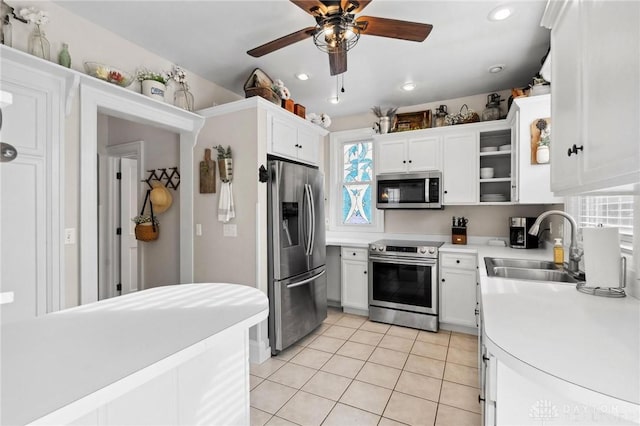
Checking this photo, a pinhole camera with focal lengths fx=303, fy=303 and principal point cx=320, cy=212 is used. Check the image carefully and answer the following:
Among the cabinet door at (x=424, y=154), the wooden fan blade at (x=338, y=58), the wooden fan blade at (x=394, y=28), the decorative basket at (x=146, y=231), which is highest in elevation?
the wooden fan blade at (x=394, y=28)

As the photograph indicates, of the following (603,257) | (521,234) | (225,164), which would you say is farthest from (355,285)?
(603,257)

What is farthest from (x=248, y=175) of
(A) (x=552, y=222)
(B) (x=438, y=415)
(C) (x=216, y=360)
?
(A) (x=552, y=222)

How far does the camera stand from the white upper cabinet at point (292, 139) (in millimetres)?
2869

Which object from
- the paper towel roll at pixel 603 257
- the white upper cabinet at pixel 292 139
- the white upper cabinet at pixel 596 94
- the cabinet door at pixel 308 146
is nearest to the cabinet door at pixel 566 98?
the white upper cabinet at pixel 596 94

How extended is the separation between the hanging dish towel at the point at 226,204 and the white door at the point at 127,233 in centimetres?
186

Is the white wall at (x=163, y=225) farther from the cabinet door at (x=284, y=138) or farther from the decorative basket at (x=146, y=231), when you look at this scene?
the cabinet door at (x=284, y=138)

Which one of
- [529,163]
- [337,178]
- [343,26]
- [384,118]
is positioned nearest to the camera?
[343,26]

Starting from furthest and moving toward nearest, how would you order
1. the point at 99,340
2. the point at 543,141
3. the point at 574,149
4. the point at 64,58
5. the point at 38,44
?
1. the point at 543,141
2. the point at 64,58
3. the point at 38,44
4. the point at 574,149
5. the point at 99,340

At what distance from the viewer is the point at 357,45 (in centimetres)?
253

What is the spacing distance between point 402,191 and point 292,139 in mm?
1469

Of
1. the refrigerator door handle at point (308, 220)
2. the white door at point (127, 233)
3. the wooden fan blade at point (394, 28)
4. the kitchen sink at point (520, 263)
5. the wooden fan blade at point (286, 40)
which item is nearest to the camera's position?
the wooden fan blade at point (394, 28)

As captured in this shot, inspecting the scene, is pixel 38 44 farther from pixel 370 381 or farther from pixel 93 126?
pixel 370 381

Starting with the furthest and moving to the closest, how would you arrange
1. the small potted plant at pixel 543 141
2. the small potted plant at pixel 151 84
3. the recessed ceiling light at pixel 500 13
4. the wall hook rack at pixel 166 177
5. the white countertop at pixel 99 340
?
the wall hook rack at pixel 166 177
the small potted plant at pixel 543 141
the small potted plant at pixel 151 84
the recessed ceiling light at pixel 500 13
the white countertop at pixel 99 340

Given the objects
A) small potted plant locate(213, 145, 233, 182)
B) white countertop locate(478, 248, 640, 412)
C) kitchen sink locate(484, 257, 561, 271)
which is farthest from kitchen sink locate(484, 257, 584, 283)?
small potted plant locate(213, 145, 233, 182)
